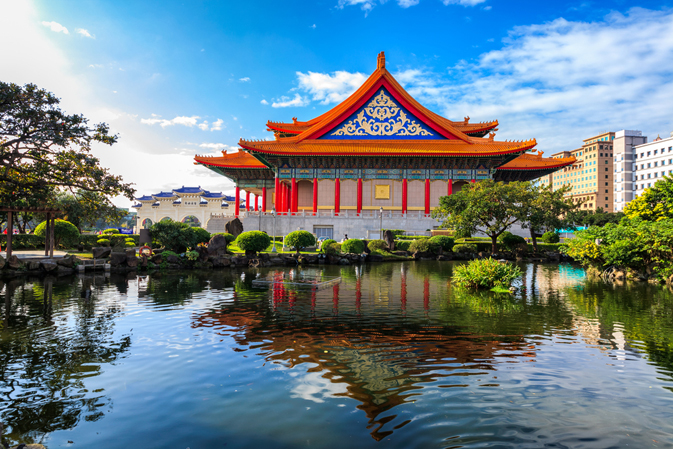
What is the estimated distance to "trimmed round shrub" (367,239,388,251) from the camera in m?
28.3

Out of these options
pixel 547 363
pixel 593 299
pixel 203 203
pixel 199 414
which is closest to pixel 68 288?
pixel 199 414

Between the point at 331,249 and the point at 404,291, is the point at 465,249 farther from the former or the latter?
the point at 404,291

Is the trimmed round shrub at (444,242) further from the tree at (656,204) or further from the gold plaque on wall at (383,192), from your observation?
the tree at (656,204)

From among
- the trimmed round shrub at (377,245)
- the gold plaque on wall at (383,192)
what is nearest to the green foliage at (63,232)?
the trimmed round shrub at (377,245)

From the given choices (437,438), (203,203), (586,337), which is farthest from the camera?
(203,203)

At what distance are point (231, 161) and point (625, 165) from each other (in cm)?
9322

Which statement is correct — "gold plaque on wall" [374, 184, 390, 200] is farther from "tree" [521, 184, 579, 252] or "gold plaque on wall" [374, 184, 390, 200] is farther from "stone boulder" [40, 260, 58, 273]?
"stone boulder" [40, 260, 58, 273]

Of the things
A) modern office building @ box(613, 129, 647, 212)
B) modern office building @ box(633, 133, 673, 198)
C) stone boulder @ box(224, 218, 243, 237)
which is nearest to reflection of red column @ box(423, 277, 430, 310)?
stone boulder @ box(224, 218, 243, 237)

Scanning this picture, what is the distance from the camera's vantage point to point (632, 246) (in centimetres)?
1538

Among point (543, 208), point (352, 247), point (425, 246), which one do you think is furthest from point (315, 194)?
point (543, 208)

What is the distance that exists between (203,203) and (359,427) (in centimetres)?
6608

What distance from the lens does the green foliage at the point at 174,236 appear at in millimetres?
22186

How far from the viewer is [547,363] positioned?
6.06m

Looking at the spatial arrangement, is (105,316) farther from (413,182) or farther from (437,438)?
(413,182)
